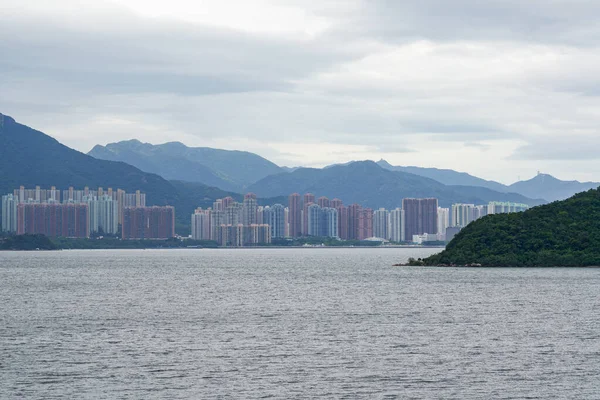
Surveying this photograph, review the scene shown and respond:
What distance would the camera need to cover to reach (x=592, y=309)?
2505 inches

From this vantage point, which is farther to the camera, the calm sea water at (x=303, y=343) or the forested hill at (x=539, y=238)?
the forested hill at (x=539, y=238)

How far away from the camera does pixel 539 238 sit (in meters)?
121

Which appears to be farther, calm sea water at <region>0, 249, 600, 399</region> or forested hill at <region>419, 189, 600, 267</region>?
forested hill at <region>419, 189, 600, 267</region>

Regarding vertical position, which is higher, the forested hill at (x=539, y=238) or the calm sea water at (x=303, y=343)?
the forested hill at (x=539, y=238)

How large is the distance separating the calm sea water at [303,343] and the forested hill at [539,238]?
3154 cm

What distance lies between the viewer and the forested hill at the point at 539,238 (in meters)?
117

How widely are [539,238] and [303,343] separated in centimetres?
8030

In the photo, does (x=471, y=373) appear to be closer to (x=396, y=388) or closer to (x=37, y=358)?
(x=396, y=388)

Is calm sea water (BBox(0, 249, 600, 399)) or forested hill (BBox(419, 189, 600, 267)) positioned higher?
forested hill (BBox(419, 189, 600, 267))

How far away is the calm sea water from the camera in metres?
35.1

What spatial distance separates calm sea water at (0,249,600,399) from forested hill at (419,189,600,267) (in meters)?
31.5

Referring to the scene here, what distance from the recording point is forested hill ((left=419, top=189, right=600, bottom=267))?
385 ft

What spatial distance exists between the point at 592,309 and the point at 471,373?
29.2 meters

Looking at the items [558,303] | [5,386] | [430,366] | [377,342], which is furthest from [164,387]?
[558,303]
